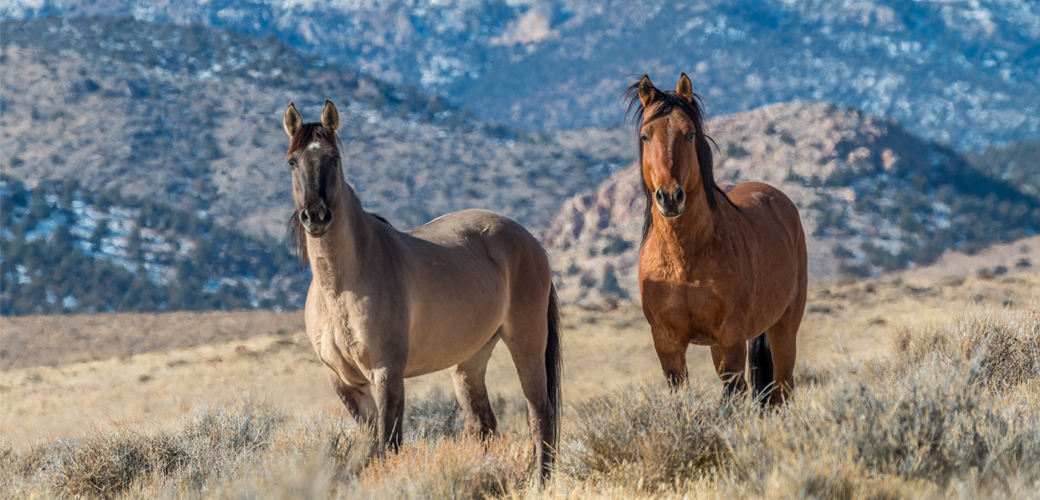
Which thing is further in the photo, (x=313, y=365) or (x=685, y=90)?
(x=313, y=365)

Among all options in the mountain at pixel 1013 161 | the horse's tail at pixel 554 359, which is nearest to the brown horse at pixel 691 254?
the horse's tail at pixel 554 359

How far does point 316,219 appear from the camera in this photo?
529 centimetres

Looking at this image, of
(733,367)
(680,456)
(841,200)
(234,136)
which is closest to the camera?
(680,456)

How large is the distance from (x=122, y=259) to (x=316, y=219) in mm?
85438

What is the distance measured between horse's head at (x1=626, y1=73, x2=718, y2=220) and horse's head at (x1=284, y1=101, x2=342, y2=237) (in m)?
2.07

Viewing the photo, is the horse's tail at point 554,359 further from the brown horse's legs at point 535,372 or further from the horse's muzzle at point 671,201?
the horse's muzzle at point 671,201

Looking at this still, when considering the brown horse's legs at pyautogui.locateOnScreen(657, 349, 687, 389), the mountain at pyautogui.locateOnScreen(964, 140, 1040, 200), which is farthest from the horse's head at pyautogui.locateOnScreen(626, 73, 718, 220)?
the mountain at pyautogui.locateOnScreen(964, 140, 1040, 200)

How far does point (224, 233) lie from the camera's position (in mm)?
90125

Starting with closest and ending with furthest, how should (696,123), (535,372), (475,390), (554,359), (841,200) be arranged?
(696,123) → (535,372) → (475,390) → (554,359) → (841,200)

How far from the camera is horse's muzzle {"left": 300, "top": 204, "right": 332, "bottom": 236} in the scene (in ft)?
17.2

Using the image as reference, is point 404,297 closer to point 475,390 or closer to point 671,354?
point 475,390

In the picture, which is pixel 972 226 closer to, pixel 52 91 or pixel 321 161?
pixel 321 161

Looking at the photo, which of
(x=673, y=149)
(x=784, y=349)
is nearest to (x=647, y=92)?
(x=673, y=149)

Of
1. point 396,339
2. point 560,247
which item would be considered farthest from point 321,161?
point 560,247
